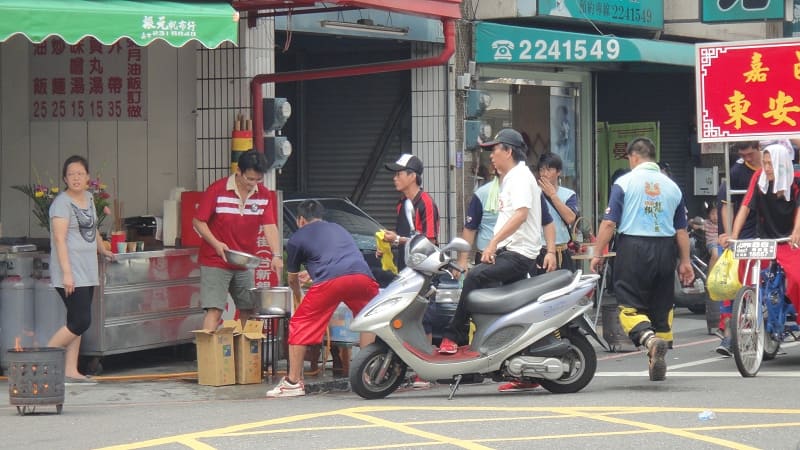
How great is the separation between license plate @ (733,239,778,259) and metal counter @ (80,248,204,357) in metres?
4.62

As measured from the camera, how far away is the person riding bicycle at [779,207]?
1190 cm

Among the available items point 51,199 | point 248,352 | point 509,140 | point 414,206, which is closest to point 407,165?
point 414,206

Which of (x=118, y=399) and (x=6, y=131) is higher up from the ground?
(x=6, y=131)

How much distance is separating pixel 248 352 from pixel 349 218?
15.5 feet

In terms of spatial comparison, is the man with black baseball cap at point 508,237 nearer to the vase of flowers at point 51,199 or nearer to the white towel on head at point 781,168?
the white towel on head at point 781,168

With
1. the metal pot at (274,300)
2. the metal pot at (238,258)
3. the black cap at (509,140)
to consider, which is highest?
the black cap at (509,140)

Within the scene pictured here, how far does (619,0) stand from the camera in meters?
20.0

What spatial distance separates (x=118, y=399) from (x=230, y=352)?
1010 millimetres

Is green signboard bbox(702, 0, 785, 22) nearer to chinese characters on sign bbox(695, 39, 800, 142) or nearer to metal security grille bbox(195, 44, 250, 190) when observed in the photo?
chinese characters on sign bbox(695, 39, 800, 142)

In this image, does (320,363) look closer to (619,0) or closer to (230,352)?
(230,352)

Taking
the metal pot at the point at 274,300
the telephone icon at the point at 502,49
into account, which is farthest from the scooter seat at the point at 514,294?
the telephone icon at the point at 502,49

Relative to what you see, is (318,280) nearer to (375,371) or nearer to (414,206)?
(375,371)

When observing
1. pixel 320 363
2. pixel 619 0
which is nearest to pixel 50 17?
pixel 320 363

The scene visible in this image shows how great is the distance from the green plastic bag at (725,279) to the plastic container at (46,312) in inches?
211
